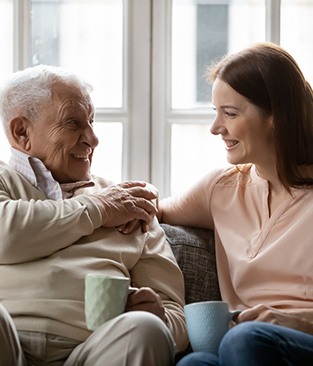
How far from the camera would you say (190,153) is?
3.45 m

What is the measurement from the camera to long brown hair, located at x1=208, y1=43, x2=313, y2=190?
2.74 meters

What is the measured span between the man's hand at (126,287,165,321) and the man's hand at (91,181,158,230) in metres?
0.25

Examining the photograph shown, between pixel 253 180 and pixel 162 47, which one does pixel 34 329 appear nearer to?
pixel 253 180

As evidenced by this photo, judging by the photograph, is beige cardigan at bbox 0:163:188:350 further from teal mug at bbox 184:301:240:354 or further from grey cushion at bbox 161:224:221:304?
teal mug at bbox 184:301:240:354

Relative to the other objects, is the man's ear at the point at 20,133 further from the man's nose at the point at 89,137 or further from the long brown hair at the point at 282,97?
the long brown hair at the point at 282,97

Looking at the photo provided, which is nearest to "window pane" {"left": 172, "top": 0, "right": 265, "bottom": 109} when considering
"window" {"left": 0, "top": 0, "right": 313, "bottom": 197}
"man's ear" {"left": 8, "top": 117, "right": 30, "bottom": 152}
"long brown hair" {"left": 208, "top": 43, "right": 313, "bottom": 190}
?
"window" {"left": 0, "top": 0, "right": 313, "bottom": 197}

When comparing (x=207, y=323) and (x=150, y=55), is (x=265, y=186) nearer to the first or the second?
(x=207, y=323)

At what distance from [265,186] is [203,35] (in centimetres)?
83

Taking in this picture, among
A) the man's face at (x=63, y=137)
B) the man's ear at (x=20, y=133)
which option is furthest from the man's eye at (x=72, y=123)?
the man's ear at (x=20, y=133)

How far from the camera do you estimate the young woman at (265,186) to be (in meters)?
2.68

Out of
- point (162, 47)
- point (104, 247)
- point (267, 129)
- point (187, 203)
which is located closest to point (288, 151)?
point (267, 129)

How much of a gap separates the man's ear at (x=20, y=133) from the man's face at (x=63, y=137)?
0.01 metres

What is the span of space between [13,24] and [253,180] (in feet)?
3.63

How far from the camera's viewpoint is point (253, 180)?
288cm
